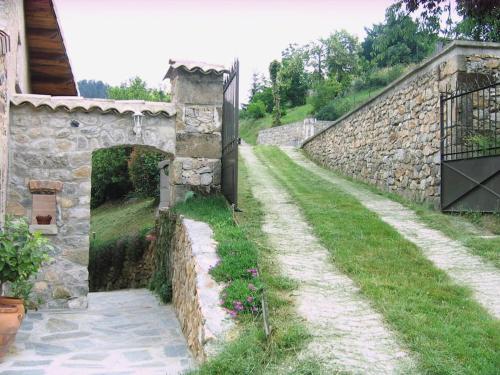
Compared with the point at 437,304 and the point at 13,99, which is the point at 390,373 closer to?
the point at 437,304

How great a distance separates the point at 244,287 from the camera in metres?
4.84

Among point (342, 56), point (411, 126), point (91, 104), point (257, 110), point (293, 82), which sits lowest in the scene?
point (411, 126)

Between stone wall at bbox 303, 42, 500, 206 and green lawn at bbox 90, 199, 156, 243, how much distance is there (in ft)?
18.6

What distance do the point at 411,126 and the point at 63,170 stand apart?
6.01 metres

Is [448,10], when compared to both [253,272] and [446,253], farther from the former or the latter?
[253,272]

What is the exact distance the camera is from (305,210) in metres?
8.32

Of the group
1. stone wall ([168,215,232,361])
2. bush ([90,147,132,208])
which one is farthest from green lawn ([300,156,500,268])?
bush ([90,147,132,208])

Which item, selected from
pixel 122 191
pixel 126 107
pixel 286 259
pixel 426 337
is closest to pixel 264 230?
pixel 286 259

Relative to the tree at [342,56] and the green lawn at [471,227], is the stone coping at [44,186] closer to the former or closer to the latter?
the green lawn at [471,227]

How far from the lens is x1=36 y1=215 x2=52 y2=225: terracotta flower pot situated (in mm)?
7496

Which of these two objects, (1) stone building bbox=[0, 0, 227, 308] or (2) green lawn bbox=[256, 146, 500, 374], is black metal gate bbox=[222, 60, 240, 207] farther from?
(2) green lawn bbox=[256, 146, 500, 374]

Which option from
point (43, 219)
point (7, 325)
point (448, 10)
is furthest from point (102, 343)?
point (448, 10)

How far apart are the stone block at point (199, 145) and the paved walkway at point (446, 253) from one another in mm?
2735

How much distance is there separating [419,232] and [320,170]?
25.1 feet
